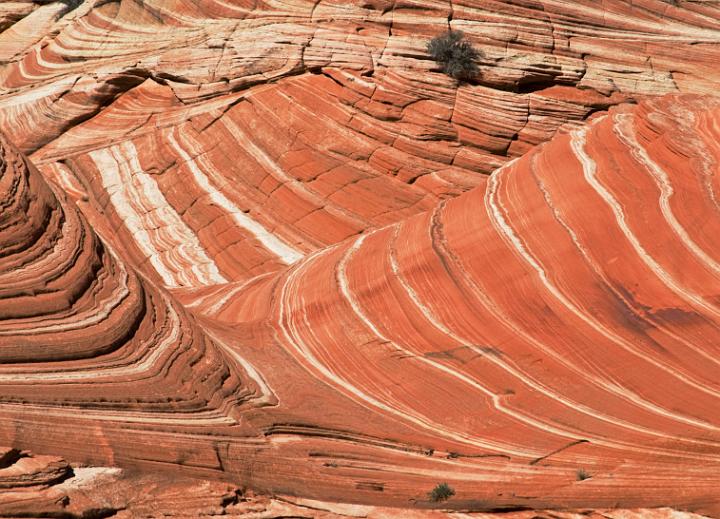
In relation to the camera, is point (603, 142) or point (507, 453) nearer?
point (507, 453)

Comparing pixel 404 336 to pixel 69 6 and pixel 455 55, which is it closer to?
Answer: pixel 455 55

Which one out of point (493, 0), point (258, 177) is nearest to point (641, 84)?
point (493, 0)

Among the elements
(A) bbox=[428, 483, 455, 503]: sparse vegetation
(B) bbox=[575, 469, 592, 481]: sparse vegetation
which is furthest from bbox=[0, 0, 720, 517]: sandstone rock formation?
(A) bbox=[428, 483, 455, 503]: sparse vegetation

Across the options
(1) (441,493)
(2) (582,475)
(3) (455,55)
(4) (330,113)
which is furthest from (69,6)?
(2) (582,475)

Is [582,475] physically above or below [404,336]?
below

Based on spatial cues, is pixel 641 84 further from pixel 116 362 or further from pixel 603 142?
pixel 116 362

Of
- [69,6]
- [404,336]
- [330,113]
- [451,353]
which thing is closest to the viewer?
[451,353]
